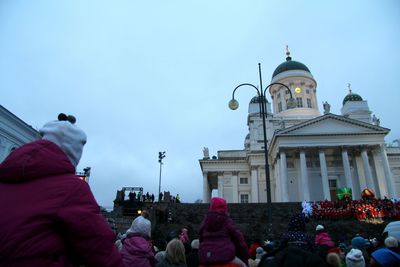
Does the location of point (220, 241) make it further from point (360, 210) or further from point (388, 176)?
point (388, 176)

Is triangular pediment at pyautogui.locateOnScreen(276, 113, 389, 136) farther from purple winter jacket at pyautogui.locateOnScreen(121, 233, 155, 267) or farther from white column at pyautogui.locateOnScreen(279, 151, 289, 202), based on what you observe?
purple winter jacket at pyautogui.locateOnScreen(121, 233, 155, 267)

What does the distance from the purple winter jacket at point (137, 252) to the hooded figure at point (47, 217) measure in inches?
120

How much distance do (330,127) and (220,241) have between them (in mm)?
41258

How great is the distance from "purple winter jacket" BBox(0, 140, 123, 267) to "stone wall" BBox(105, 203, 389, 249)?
19244 millimetres

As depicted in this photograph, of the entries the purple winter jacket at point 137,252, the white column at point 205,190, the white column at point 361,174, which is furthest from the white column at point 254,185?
the purple winter jacket at point 137,252

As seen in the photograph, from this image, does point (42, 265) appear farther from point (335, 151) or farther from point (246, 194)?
point (246, 194)

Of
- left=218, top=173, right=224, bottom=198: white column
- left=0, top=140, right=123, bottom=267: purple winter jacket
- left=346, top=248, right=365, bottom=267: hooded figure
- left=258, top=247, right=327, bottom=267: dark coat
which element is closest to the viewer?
left=0, top=140, right=123, bottom=267: purple winter jacket

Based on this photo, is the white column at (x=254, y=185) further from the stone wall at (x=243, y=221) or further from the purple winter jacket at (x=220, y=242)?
the purple winter jacket at (x=220, y=242)

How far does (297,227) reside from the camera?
6.47m

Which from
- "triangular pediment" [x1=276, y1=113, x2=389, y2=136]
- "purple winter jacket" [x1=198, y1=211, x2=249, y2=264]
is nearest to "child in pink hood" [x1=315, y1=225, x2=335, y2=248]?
"purple winter jacket" [x1=198, y1=211, x2=249, y2=264]

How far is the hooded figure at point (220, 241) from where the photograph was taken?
4516 millimetres

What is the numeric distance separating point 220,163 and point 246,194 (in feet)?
21.8

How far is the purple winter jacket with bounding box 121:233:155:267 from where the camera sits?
489 centimetres

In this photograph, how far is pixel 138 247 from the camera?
4973 mm
